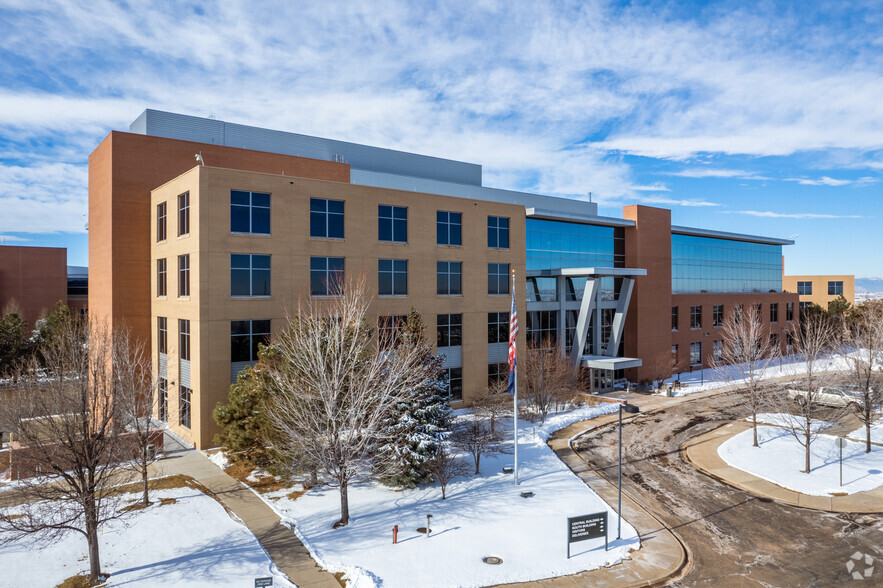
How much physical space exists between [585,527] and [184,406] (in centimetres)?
2283

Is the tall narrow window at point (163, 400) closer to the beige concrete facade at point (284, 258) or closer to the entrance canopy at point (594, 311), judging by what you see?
the beige concrete facade at point (284, 258)

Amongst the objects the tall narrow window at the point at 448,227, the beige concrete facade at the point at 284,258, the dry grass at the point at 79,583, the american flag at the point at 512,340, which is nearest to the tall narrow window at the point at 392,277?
the beige concrete facade at the point at 284,258

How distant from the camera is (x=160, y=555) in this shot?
661 inches

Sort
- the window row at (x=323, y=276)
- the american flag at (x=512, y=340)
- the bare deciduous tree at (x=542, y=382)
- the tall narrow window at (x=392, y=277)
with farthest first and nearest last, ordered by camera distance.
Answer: the bare deciduous tree at (x=542, y=382) < the tall narrow window at (x=392, y=277) < the window row at (x=323, y=276) < the american flag at (x=512, y=340)

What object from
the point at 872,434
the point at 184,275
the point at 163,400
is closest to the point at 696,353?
the point at 872,434

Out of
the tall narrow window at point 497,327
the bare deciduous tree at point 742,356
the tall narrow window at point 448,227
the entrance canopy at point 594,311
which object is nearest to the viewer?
the bare deciduous tree at point 742,356

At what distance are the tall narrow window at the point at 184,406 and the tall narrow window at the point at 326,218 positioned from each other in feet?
36.6

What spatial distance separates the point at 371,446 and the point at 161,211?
22.0 meters

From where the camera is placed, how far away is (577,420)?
116 ft

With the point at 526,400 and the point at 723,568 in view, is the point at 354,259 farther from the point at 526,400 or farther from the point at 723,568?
the point at 723,568

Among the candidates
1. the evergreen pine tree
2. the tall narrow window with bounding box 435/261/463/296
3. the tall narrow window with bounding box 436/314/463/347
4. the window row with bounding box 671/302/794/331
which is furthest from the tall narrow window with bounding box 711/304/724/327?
the evergreen pine tree

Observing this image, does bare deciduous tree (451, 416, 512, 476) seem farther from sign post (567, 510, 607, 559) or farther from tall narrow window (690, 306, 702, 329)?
tall narrow window (690, 306, 702, 329)

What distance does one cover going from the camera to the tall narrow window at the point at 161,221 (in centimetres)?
3225

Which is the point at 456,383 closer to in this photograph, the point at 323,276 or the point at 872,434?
the point at 323,276
